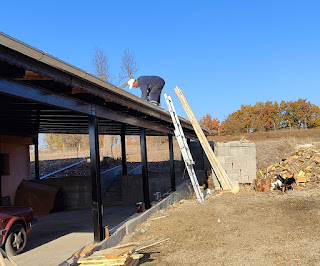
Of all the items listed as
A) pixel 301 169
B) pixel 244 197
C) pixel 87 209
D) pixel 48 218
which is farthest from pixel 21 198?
pixel 301 169

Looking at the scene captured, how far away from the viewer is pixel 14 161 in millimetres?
14211

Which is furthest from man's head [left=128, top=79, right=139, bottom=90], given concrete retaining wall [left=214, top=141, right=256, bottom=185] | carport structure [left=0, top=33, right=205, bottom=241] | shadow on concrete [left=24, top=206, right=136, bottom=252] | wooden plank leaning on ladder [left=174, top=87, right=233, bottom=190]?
concrete retaining wall [left=214, top=141, right=256, bottom=185]

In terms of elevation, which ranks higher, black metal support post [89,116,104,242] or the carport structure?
the carport structure

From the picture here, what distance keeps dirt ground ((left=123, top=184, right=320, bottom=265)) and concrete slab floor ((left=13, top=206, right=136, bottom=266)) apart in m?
1.47

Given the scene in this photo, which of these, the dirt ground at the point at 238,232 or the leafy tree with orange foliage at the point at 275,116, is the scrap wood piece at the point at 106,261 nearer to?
the dirt ground at the point at 238,232

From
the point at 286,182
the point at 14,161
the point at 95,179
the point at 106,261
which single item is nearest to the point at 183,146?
the point at 286,182

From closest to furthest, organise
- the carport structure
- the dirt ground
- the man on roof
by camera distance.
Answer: the carport structure → the dirt ground → the man on roof

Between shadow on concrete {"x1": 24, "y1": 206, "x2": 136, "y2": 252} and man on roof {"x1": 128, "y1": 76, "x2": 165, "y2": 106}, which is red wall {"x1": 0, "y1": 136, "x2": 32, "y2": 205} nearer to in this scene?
shadow on concrete {"x1": 24, "y1": 206, "x2": 136, "y2": 252}

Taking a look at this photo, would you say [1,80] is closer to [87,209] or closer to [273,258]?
[273,258]

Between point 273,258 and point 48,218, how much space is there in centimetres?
956

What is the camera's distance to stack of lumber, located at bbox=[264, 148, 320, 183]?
14181mm

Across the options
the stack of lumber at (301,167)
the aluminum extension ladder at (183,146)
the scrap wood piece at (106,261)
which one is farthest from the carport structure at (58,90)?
the stack of lumber at (301,167)

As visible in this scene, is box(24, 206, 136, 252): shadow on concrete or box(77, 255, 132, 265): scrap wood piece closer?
box(77, 255, 132, 265): scrap wood piece

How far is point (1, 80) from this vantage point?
4.83 meters
